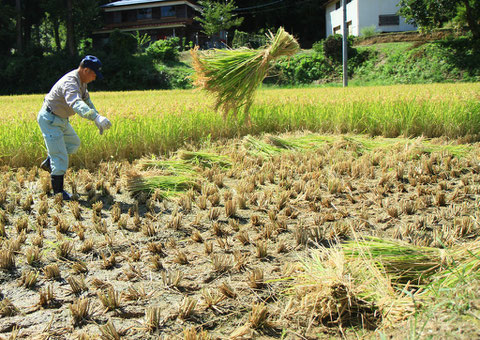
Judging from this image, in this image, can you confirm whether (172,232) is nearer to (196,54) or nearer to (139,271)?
(139,271)

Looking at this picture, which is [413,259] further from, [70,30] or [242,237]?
[70,30]

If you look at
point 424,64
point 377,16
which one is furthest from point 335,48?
point 377,16

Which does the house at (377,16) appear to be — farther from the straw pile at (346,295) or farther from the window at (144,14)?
the straw pile at (346,295)

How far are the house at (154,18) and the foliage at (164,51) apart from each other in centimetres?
588

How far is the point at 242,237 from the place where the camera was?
8.95ft

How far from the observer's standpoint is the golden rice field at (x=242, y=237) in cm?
183

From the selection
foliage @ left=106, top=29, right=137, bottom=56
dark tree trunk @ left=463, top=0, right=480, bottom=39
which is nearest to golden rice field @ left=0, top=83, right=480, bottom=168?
dark tree trunk @ left=463, top=0, right=480, bottom=39

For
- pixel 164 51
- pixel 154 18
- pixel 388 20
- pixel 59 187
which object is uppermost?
pixel 154 18

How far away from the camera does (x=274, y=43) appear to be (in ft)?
14.4

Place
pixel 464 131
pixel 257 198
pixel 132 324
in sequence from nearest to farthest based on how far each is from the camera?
pixel 132 324
pixel 257 198
pixel 464 131

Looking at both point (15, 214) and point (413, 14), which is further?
point (413, 14)

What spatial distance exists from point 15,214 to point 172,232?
4.71ft

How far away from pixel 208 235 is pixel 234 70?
7.78 ft

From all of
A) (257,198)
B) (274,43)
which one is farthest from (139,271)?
(274,43)
